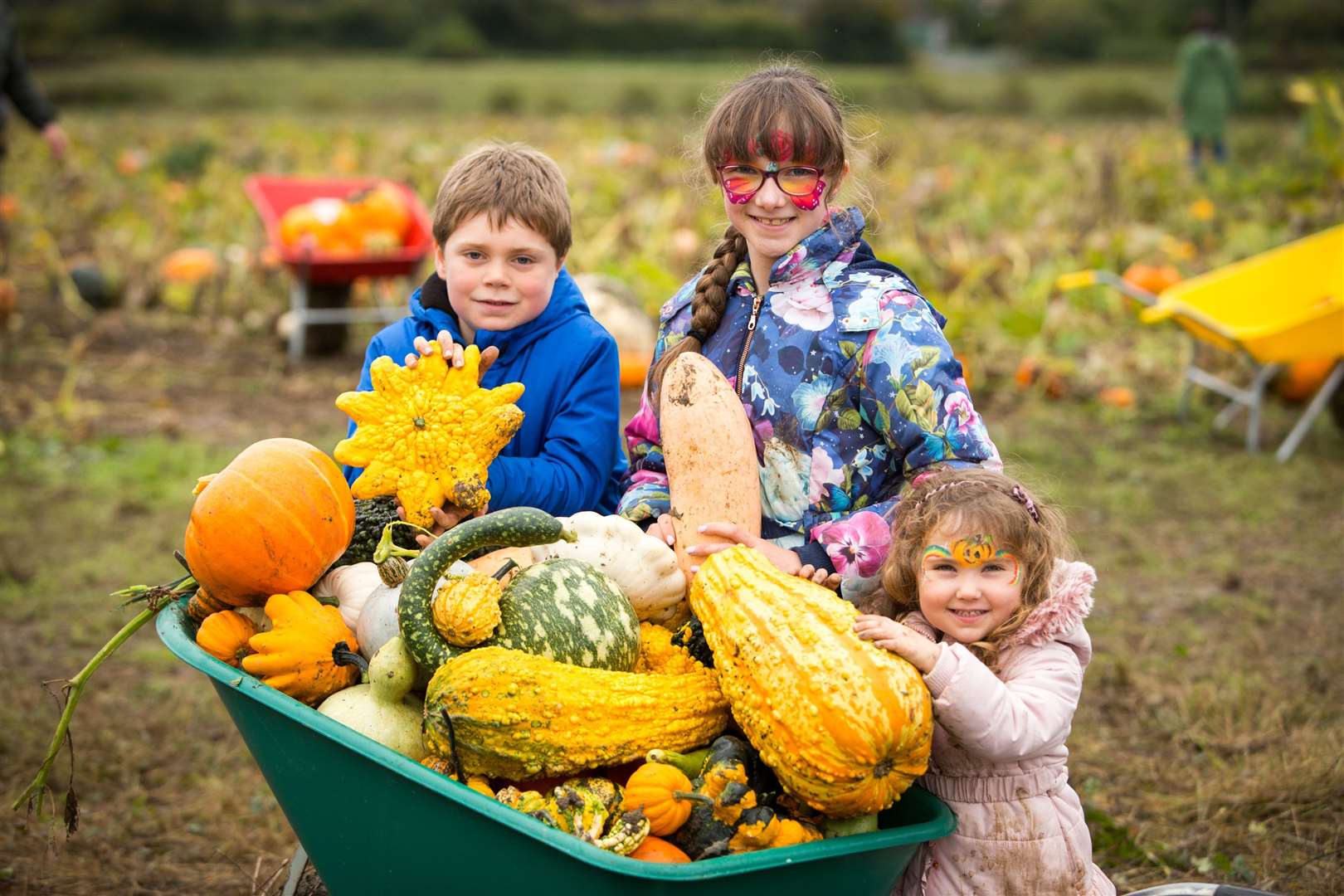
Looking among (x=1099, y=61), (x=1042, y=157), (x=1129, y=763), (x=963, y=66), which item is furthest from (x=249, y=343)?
(x=1099, y=61)

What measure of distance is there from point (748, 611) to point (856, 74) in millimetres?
34031

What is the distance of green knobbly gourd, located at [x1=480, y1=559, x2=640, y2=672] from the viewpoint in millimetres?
2223

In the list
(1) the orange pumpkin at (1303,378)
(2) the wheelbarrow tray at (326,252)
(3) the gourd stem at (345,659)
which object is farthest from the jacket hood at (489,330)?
(1) the orange pumpkin at (1303,378)

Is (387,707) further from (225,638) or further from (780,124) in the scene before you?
(780,124)

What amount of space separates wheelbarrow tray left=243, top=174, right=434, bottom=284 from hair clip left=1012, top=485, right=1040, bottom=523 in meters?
5.71

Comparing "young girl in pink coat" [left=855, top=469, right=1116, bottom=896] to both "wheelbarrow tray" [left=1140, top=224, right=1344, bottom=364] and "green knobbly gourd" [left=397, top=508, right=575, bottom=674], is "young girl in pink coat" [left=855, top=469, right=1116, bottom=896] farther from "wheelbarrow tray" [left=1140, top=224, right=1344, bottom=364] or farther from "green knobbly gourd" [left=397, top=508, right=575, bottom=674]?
"wheelbarrow tray" [left=1140, top=224, right=1344, bottom=364]

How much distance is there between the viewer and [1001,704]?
2.04 meters

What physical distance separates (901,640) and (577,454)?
1212 mm

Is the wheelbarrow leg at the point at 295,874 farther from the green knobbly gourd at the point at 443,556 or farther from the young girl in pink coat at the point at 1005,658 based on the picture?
the young girl in pink coat at the point at 1005,658

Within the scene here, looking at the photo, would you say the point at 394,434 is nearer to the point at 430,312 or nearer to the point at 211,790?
the point at 430,312

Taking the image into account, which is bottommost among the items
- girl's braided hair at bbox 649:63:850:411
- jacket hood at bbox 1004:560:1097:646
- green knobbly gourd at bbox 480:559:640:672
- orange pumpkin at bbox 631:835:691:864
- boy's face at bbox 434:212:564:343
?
orange pumpkin at bbox 631:835:691:864

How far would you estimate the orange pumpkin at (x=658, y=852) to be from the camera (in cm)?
199

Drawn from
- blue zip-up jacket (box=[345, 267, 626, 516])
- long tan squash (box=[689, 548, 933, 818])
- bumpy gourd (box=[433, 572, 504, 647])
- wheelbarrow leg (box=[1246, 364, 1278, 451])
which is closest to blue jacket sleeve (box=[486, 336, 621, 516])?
blue zip-up jacket (box=[345, 267, 626, 516])

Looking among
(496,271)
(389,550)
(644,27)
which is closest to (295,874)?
(389,550)
